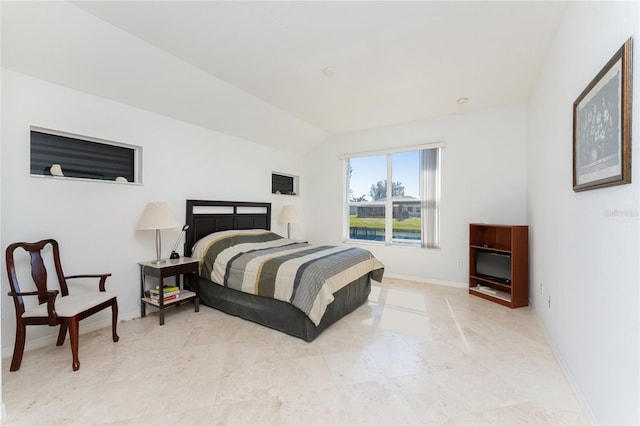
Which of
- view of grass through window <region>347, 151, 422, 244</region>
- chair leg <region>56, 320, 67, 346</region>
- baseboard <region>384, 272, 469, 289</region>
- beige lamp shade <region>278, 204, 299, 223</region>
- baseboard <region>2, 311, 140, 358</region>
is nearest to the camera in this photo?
baseboard <region>2, 311, 140, 358</region>

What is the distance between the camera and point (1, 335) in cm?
208

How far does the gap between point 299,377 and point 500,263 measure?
306cm

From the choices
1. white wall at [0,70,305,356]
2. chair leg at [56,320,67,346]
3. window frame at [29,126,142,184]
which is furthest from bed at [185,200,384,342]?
chair leg at [56,320,67,346]

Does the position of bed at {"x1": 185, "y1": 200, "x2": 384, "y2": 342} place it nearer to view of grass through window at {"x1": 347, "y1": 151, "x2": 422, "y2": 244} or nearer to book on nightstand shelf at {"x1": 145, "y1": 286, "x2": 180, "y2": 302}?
book on nightstand shelf at {"x1": 145, "y1": 286, "x2": 180, "y2": 302}

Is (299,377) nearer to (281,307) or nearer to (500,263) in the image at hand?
(281,307)

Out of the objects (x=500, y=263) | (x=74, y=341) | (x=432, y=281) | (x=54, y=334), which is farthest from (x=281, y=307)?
(x=500, y=263)

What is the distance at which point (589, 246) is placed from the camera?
1543 millimetres

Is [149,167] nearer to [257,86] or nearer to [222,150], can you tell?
[222,150]

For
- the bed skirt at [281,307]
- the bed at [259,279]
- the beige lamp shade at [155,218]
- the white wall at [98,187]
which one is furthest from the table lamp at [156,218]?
the bed skirt at [281,307]

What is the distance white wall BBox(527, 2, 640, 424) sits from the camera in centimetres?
115

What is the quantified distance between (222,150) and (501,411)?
4.10 metres

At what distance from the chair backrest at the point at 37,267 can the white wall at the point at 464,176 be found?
13.6 feet

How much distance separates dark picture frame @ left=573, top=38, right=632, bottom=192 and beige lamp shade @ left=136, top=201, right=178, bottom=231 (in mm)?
3391

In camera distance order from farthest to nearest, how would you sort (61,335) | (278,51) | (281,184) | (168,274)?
1. (281,184)
2. (168,274)
3. (278,51)
4. (61,335)
